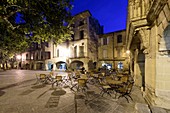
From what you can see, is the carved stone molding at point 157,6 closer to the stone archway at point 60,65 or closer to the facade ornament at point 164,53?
the facade ornament at point 164,53

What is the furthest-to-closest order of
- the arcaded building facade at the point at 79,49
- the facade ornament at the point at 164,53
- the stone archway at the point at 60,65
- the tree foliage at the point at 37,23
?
the stone archway at the point at 60,65 < the arcaded building facade at the point at 79,49 < the tree foliage at the point at 37,23 < the facade ornament at the point at 164,53

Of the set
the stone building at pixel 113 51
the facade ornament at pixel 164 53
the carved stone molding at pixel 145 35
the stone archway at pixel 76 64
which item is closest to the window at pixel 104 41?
the stone building at pixel 113 51

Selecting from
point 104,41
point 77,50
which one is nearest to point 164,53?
point 104,41

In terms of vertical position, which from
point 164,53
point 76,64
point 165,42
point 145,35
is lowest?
point 76,64

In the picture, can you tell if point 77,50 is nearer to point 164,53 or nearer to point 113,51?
point 113,51

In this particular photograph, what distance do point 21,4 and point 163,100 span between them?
709 cm

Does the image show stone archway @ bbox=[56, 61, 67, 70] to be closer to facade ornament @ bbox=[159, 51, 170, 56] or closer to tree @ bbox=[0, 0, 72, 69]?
tree @ bbox=[0, 0, 72, 69]

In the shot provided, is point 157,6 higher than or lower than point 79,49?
lower

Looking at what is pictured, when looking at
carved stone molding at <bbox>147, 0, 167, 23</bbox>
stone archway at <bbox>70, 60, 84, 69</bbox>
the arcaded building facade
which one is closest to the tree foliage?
carved stone molding at <bbox>147, 0, 167, 23</bbox>

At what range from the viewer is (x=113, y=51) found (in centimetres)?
2286

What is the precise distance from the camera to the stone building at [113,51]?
2164 cm

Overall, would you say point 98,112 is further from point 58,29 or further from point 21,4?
point 21,4

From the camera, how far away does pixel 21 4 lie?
18.1 feet

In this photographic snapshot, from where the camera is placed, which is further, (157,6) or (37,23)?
(37,23)
